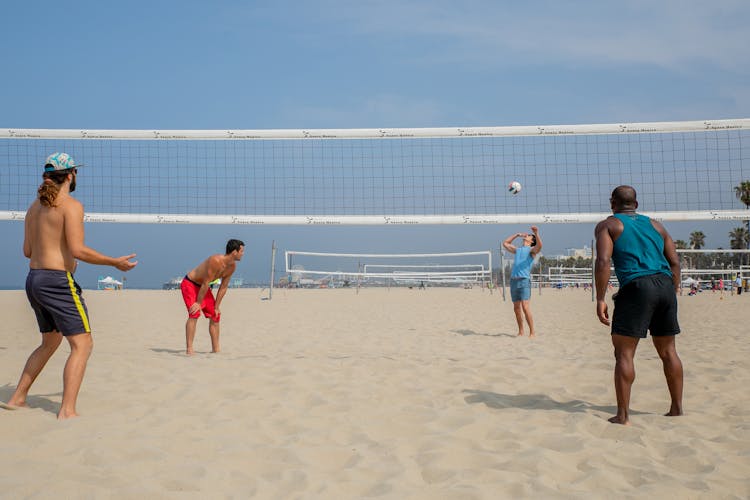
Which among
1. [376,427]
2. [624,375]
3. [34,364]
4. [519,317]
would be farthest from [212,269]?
[624,375]

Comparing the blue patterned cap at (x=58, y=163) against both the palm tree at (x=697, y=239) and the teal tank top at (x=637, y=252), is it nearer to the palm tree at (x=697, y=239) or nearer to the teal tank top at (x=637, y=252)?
the teal tank top at (x=637, y=252)

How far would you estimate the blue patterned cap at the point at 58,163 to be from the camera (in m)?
2.94

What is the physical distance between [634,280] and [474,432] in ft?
3.26

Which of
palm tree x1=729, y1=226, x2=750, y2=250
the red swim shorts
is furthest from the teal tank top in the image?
palm tree x1=729, y1=226, x2=750, y2=250

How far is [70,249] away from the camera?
2863 millimetres

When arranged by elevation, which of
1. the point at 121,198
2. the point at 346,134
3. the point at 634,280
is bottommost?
the point at 634,280

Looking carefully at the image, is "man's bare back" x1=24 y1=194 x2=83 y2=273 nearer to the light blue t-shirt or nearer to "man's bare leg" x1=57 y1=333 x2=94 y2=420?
"man's bare leg" x1=57 y1=333 x2=94 y2=420

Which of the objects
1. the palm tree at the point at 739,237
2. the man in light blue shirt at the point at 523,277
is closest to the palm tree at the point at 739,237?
the palm tree at the point at 739,237

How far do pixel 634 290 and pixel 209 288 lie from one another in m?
3.67

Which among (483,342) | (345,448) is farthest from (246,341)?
(345,448)

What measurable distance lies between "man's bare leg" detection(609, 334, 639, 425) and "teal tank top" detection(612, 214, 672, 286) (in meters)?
0.26

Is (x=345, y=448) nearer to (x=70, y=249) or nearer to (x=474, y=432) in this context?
(x=474, y=432)

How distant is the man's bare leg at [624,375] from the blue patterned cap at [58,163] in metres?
2.63

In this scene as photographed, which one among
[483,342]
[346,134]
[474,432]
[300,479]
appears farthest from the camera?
[346,134]
